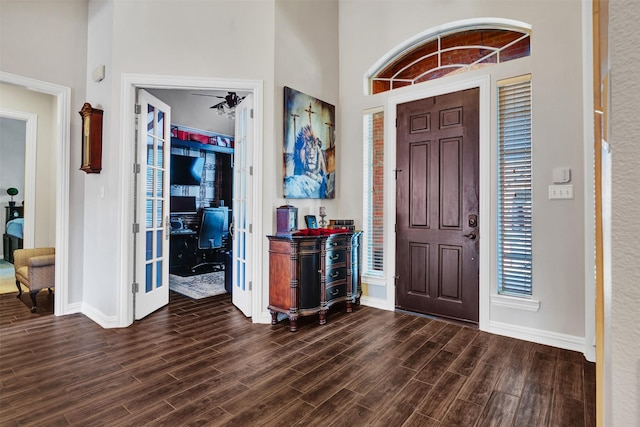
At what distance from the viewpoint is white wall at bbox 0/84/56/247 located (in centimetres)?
499

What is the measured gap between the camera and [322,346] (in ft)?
9.52

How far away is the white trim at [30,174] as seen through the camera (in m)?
4.98

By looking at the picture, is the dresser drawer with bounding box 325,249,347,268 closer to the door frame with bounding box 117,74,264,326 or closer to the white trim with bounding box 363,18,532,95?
the door frame with bounding box 117,74,264,326

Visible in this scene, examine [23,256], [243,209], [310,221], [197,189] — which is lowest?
[23,256]

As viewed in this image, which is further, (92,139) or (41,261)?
(41,261)

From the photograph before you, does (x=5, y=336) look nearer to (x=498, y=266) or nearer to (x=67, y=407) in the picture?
(x=67, y=407)

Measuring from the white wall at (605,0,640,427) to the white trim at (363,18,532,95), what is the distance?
3.48m

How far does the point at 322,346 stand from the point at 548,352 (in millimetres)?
1881

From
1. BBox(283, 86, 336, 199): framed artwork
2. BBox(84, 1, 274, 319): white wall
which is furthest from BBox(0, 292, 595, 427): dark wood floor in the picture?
BBox(283, 86, 336, 199): framed artwork

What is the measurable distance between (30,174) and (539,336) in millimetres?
6823

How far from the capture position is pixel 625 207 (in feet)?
1.25

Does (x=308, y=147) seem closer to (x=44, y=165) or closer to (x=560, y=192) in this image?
(x=560, y=192)

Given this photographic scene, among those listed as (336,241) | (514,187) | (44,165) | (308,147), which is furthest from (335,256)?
(44,165)

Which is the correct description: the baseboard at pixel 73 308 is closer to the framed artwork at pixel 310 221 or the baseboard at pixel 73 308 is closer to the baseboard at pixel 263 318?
the baseboard at pixel 263 318
